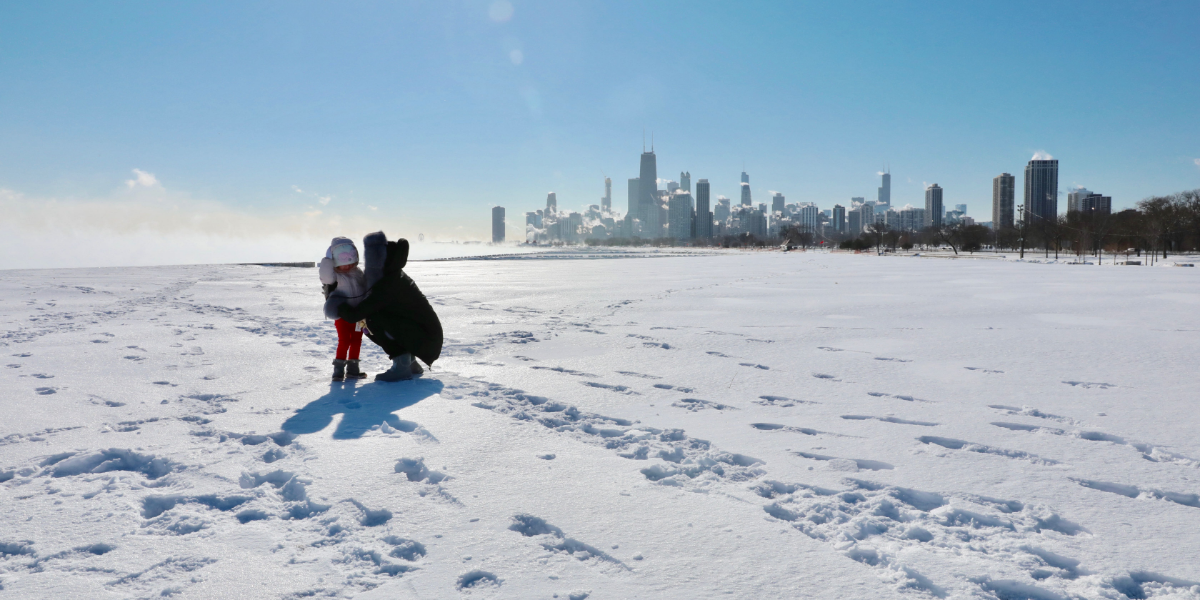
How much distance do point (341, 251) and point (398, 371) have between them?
1111mm

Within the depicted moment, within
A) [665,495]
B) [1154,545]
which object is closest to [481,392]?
[665,495]

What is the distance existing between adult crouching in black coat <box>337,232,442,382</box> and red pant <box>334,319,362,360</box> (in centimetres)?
18

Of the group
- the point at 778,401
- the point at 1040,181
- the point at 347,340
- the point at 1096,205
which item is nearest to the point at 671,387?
the point at 778,401

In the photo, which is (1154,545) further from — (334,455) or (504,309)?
(504,309)

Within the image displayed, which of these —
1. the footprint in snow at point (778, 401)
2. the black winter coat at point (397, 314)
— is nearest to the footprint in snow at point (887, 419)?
the footprint in snow at point (778, 401)

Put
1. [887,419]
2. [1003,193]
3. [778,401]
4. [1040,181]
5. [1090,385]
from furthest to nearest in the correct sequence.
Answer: [1003,193]
[1040,181]
[1090,385]
[778,401]
[887,419]

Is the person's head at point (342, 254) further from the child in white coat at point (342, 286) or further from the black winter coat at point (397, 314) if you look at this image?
the black winter coat at point (397, 314)

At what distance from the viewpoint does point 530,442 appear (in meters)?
3.48

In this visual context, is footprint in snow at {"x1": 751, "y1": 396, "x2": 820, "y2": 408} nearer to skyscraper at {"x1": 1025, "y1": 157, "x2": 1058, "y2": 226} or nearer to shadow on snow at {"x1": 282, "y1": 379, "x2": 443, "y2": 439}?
shadow on snow at {"x1": 282, "y1": 379, "x2": 443, "y2": 439}

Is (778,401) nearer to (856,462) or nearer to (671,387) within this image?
(671,387)

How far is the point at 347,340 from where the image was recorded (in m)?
5.03

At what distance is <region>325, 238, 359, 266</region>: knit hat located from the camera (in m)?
4.80

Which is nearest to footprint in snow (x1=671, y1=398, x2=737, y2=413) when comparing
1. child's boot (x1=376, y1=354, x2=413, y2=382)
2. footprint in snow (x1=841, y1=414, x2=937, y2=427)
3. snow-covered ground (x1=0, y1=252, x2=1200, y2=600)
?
snow-covered ground (x1=0, y1=252, x2=1200, y2=600)

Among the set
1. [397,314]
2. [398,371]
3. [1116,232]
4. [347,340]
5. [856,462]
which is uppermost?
[1116,232]
